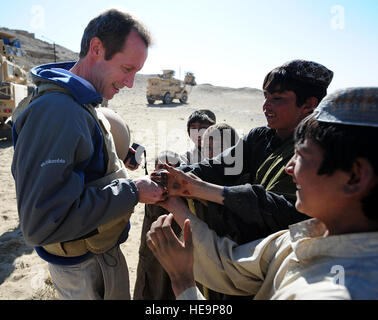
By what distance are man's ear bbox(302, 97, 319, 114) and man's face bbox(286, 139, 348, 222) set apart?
0.84 m

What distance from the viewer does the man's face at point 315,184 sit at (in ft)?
3.95

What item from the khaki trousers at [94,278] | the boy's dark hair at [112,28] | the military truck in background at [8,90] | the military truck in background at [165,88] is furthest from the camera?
the military truck in background at [165,88]

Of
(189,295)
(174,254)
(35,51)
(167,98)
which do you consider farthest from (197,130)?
(35,51)

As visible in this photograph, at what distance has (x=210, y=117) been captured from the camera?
462 centimetres

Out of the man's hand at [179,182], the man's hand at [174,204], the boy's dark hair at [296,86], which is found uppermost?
the boy's dark hair at [296,86]

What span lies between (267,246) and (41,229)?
1138mm

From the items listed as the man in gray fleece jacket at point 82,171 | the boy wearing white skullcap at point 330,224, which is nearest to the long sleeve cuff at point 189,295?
the boy wearing white skullcap at point 330,224

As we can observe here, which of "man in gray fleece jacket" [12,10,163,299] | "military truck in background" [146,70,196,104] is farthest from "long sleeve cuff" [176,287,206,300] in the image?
"military truck in background" [146,70,196,104]

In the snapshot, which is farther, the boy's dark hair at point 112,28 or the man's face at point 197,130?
the man's face at point 197,130

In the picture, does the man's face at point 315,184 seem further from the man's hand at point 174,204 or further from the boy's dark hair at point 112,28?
the boy's dark hair at point 112,28

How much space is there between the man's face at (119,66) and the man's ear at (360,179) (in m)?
1.34

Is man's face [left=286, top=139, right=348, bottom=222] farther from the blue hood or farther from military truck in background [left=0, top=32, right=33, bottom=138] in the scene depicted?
military truck in background [left=0, top=32, right=33, bottom=138]

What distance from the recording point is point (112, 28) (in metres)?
1.68

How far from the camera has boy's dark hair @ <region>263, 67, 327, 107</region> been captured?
2.00 m
